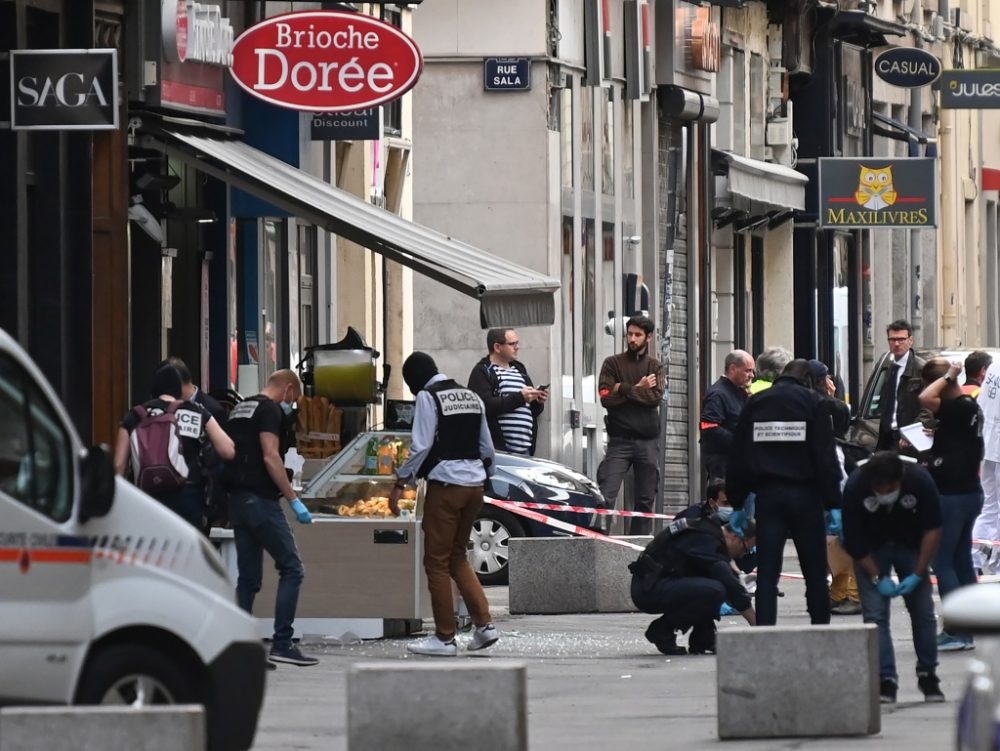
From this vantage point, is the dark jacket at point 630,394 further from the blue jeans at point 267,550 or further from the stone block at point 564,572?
the blue jeans at point 267,550

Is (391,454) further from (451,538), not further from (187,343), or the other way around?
(187,343)

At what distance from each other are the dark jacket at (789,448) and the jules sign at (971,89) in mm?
22406

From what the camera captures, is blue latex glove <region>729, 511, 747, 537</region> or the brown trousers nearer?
the brown trousers

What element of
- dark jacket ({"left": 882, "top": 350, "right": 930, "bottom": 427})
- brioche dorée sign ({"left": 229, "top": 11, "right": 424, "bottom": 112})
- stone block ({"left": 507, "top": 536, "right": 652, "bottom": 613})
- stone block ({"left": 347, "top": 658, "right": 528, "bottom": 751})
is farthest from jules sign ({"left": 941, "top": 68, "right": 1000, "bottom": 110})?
stone block ({"left": 347, "top": 658, "right": 528, "bottom": 751})

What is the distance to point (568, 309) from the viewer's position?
30.8 metres

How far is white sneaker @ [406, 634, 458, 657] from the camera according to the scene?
16.9 metres

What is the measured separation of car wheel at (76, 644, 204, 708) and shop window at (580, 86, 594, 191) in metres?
20.6

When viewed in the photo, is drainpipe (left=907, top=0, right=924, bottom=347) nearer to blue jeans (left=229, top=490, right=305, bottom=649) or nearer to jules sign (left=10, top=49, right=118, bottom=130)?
jules sign (left=10, top=49, right=118, bottom=130)

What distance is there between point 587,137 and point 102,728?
2253 centimetres

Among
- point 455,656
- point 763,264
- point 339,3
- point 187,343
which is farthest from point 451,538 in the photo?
point 763,264

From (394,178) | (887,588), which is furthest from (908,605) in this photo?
(394,178)

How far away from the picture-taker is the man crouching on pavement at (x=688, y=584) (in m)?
17.0

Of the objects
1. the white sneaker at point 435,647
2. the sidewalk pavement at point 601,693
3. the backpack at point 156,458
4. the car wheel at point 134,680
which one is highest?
the backpack at point 156,458

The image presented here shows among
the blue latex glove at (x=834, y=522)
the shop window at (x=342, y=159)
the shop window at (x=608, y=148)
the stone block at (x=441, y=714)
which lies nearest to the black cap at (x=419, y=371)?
the blue latex glove at (x=834, y=522)
